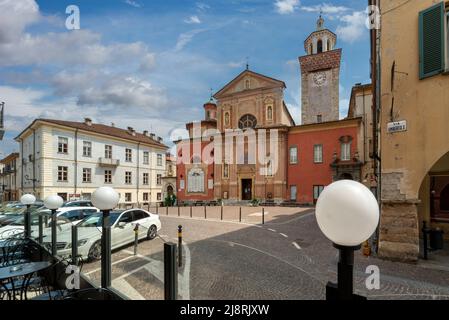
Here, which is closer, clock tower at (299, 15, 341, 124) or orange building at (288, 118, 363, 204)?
orange building at (288, 118, 363, 204)

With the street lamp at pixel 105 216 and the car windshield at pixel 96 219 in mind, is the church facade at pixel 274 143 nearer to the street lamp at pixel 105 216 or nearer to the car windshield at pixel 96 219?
the car windshield at pixel 96 219

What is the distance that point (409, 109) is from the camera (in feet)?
23.7

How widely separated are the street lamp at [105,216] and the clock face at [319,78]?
3795 centimetres

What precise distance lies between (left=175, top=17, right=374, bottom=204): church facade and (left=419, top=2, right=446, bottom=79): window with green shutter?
18.7 meters

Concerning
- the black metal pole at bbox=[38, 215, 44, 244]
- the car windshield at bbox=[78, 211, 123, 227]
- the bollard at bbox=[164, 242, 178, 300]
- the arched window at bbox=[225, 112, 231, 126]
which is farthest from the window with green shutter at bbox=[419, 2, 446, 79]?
the arched window at bbox=[225, 112, 231, 126]

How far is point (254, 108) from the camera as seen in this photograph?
3272 cm

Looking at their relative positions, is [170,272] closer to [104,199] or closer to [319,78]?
[104,199]

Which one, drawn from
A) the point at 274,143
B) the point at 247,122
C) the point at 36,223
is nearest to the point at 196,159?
the point at 247,122

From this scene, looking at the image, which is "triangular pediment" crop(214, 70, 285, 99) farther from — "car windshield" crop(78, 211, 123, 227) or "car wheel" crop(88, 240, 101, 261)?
"car wheel" crop(88, 240, 101, 261)

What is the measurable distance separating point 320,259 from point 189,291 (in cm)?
428

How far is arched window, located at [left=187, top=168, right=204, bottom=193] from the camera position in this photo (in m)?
33.7

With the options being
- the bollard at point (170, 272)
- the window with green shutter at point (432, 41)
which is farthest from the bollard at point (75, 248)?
the window with green shutter at point (432, 41)
